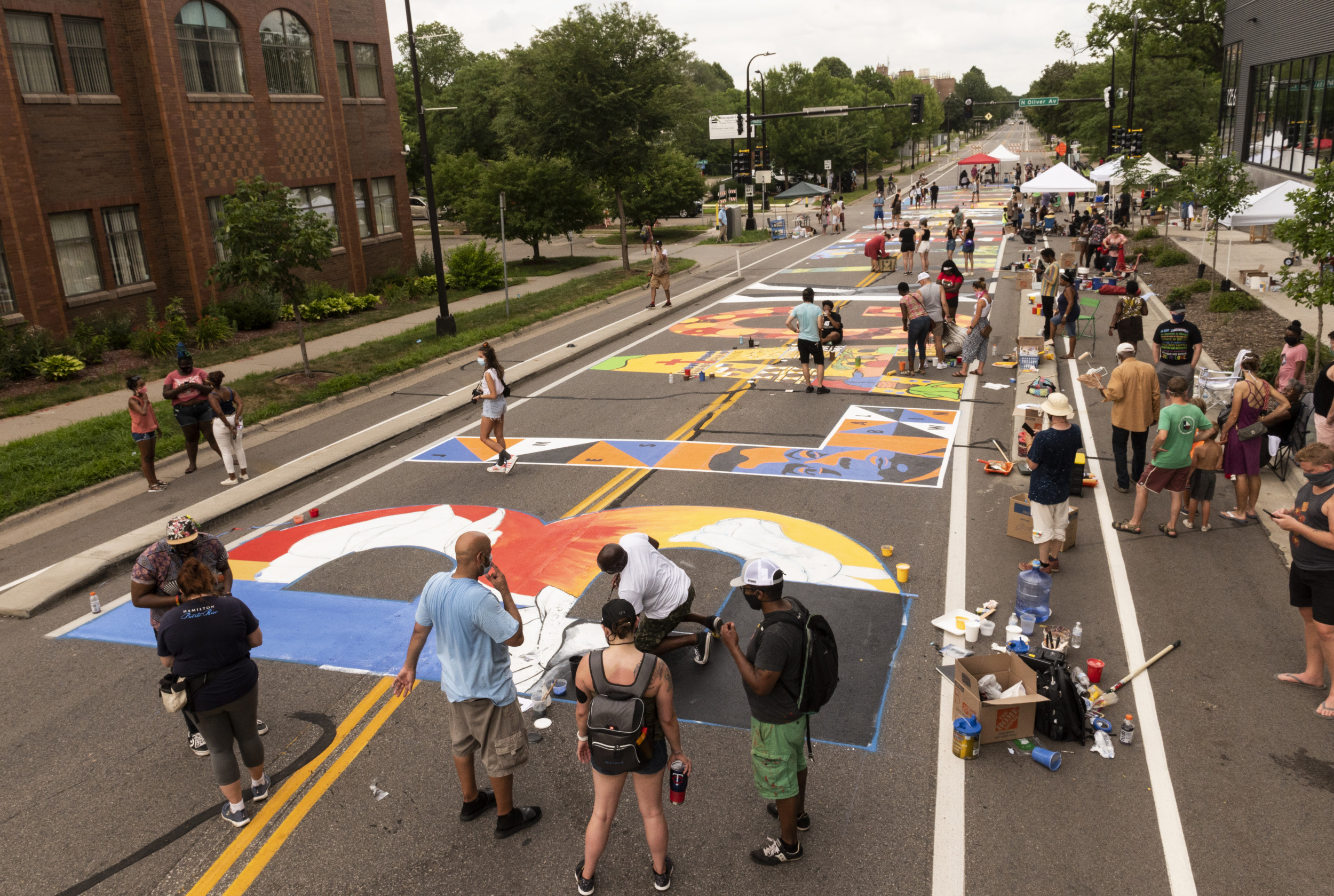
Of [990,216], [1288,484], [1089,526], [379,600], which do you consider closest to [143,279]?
[379,600]

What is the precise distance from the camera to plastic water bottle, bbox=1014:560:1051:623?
799 cm

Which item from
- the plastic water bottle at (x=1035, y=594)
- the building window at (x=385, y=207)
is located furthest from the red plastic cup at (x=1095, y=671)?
the building window at (x=385, y=207)

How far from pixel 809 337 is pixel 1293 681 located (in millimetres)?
10442

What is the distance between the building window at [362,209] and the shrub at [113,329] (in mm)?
9805

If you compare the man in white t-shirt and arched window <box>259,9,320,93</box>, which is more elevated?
arched window <box>259,9,320,93</box>

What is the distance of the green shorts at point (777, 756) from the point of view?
5.13 m

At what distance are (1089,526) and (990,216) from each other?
143 ft

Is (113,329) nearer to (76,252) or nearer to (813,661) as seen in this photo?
(76,252)

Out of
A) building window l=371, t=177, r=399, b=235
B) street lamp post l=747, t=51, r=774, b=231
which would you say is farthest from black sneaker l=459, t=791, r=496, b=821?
street lamp post l=747, t=51, r=774, b=231

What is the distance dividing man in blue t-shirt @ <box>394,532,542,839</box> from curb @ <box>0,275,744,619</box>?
6378 millimetres

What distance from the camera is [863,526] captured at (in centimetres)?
1039

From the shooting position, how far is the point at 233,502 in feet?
40.0

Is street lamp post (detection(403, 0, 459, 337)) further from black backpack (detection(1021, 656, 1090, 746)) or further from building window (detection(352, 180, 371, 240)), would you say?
black backpack (detection(1021, 656, 1090, 746))

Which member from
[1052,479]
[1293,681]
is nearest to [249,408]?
[1052,479]
